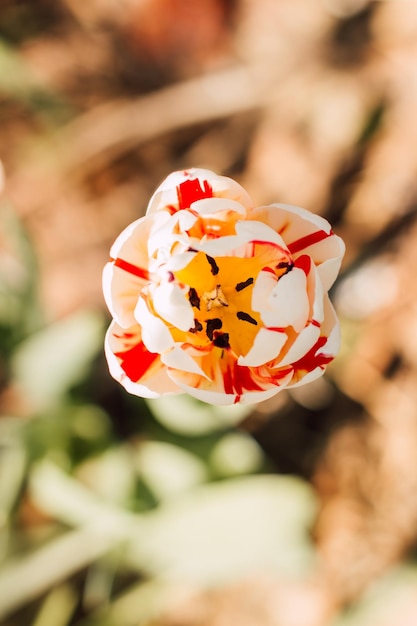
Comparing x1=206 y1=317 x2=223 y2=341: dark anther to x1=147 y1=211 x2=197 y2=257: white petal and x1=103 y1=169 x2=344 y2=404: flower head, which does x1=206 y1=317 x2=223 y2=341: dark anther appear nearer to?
x1=103 y1=169 x2=344 y2=404: flower head

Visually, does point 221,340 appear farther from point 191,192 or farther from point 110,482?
point 110,482

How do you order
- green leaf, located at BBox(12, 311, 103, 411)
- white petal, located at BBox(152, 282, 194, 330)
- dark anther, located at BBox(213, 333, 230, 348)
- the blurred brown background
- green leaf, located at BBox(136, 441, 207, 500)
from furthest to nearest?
1. the blurred brown background
2. green leaf, located at BBox(136, 441, 207, 500)
3. green leaf, located at BBox(12, 311, 103, 411)
4. dark anther, located at BBox(213, 333, 230, 348)
5. white petal, located at BBox(152, 282, 194, 330)

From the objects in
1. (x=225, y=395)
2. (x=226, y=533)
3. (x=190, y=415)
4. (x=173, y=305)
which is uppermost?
(x=173, y=305)

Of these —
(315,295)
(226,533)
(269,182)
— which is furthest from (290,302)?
(269,182)

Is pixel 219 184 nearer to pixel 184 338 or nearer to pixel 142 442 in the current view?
pixel 184 338

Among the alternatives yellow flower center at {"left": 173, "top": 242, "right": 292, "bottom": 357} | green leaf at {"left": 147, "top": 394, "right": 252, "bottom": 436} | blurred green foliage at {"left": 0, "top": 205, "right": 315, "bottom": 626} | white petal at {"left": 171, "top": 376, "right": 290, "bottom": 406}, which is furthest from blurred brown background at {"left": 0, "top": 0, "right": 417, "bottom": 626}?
white petal at {"left": 171, "top": 376, "right": 290, "bottom": 406}

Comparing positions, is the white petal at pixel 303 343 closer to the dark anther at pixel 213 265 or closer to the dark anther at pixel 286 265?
the dark anther at pixel 286 265
